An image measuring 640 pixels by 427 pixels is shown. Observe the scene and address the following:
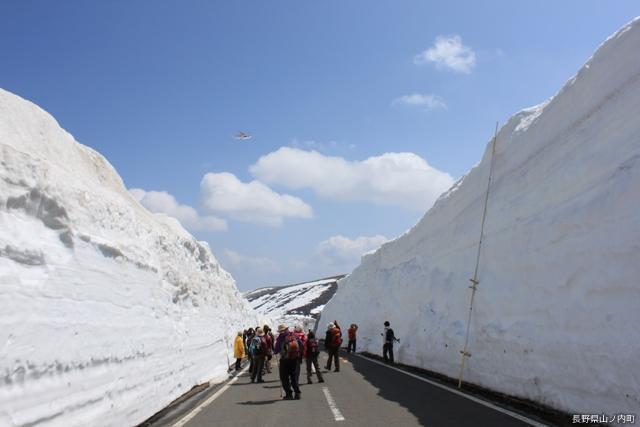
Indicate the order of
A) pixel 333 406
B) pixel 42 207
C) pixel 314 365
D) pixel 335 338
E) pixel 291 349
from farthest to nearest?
pixel 335 338 < pixel 314 365 < pixel 291 349 < pixel 333 406 < pixel 42 207

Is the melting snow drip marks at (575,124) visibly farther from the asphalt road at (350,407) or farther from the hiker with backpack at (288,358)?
the hiker with backpack at (288,358)

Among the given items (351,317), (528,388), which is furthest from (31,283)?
(351,317)

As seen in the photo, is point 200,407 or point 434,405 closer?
point 434,405

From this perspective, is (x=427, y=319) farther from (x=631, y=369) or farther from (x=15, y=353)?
(x=15, y=353)

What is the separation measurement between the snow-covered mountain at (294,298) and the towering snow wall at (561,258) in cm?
8897

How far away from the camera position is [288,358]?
33.2 feet

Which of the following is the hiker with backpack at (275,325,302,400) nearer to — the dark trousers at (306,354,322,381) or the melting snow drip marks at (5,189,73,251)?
the dark trousers at (306,354,322,381)

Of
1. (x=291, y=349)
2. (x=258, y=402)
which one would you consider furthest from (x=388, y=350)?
(x=258, y=402)

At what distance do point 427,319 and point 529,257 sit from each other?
22.4 feet

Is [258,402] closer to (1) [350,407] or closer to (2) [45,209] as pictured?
(1) [350,407]

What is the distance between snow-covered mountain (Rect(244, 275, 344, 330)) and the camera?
11369cm

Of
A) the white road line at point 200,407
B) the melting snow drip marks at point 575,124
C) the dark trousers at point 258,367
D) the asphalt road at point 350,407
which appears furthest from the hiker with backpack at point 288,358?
the melting snow drip marks at point 575,124

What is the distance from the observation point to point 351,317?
39.1 m

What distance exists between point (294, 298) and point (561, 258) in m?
129
